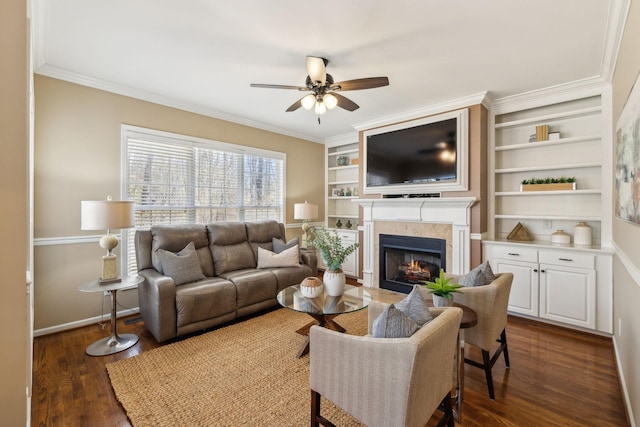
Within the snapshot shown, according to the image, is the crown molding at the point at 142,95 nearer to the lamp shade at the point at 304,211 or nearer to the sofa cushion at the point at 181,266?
the lamp shade at the point at 304,211

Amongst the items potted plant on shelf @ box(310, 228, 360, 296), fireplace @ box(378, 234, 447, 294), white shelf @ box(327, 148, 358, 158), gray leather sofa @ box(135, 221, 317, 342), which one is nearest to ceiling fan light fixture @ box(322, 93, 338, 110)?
potted plant on shelf @ box(310, 228, 360, 296)

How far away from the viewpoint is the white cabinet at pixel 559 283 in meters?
2.91

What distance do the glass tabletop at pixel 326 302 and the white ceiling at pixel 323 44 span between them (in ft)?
7.36

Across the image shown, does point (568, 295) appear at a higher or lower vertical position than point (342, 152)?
lower

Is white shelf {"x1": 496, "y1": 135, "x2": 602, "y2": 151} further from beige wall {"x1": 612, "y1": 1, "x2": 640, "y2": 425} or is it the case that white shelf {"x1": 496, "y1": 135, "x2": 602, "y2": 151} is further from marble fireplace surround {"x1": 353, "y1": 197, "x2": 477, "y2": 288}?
beige wall {"x1": 612, "y1": 1, "x2": 640, "y2": 425}

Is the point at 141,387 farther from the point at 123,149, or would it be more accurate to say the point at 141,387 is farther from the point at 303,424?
the point at 123,149

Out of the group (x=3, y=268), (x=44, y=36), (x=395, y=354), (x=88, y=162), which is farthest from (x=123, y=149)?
(x=395, y=354)

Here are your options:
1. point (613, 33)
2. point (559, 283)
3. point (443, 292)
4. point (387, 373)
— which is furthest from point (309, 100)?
point (559, 283)

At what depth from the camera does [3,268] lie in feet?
3.27

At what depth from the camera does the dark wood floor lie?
1808 millimetres

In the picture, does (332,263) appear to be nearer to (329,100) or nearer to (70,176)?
(329,100)

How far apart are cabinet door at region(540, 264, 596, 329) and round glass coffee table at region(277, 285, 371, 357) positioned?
7.04 feet

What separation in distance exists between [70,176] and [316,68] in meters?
2.81

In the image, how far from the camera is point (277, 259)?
151 inches
